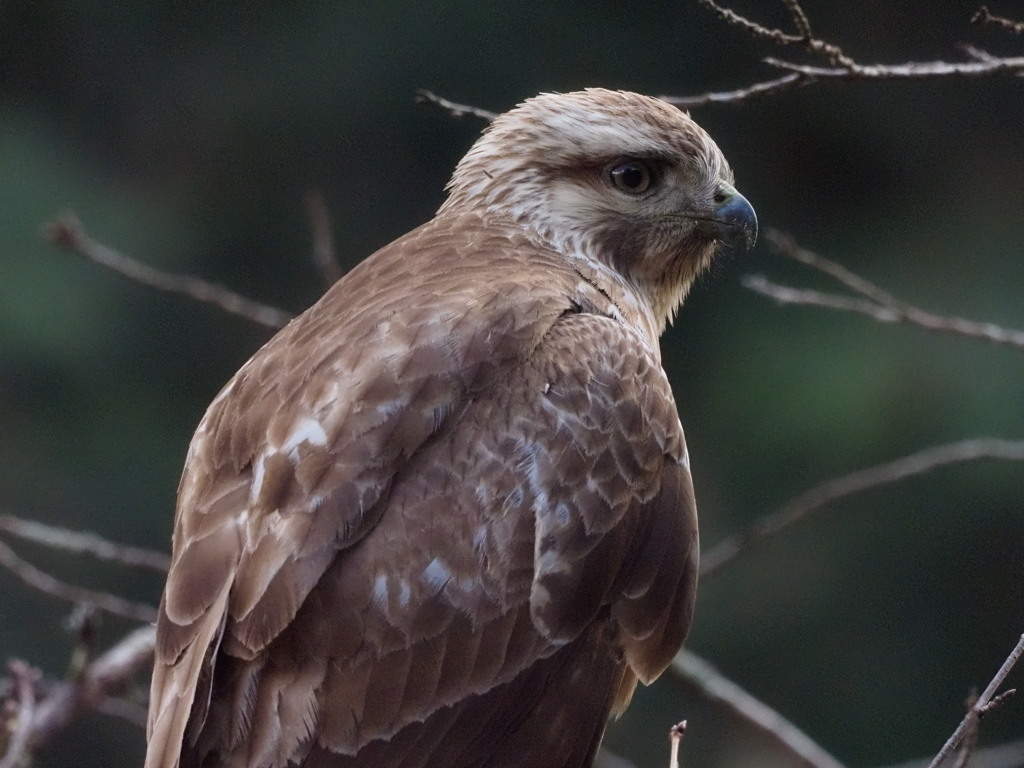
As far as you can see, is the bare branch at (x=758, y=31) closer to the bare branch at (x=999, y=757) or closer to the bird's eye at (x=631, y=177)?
the bird's eye at (x=631, y=177)

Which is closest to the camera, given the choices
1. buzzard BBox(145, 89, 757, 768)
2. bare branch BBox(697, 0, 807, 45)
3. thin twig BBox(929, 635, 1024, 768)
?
thin twig BBox(929, 635, 1024, 768)

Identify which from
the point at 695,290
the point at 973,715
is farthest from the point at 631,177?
the point at 695,290

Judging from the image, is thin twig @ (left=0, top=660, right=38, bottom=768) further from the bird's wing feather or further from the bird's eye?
the bird's eye

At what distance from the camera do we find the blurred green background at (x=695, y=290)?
9633 millimetres

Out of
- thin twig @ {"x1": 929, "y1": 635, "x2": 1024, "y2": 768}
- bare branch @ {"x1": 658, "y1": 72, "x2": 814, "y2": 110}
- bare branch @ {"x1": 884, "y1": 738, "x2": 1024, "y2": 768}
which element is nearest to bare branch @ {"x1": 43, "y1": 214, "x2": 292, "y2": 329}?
bare branch @ {"x1": 658, "y1": 72, "x2": 814, "y2": 110}

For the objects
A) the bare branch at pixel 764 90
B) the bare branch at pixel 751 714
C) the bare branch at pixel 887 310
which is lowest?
the bare branch at pixel 751 714

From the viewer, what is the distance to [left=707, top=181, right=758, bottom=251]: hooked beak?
3.83m

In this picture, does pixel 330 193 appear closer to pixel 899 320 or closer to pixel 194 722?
pixel 899 320

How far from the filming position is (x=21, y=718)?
340cm

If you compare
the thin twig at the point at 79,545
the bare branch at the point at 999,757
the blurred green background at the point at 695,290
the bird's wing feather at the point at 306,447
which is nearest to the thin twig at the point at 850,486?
the bare branch at the point at 999,757

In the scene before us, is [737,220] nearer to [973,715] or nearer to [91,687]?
[973,715]

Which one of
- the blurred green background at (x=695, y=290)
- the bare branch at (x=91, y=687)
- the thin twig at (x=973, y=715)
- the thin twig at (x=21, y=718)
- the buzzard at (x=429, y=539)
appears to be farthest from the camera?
the blurred green background at (x=695, y=290)

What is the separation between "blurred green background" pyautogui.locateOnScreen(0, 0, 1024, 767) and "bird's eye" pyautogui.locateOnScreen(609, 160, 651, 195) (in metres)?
5.72

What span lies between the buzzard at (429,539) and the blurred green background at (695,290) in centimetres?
632
